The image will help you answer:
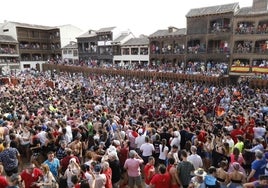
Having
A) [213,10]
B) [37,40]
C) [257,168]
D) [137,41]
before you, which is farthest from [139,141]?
→ [37,40]

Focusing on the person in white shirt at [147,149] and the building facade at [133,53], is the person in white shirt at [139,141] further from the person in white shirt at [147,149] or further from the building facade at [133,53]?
the building facade at [133,53]

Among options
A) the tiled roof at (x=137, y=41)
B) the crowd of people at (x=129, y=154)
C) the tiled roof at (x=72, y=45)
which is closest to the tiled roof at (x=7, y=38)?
the tiled roof at (x=72, y=45)

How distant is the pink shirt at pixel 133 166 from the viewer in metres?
7.09

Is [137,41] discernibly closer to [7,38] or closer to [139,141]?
[7,38]

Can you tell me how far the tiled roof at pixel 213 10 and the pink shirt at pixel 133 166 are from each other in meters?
30.7

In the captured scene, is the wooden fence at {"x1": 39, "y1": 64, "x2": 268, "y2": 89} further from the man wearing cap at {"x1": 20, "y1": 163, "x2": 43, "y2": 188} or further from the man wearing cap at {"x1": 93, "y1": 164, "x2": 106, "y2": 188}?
the man wearing cap at {"x1": 20, "y1": 163, "x2": 43, "y2": 188}

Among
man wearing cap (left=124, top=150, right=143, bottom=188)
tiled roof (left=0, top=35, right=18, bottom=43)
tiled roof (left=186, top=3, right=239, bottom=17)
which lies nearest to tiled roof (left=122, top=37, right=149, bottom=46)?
tiled roof (left=186, top=3, right=239, bottom=17)

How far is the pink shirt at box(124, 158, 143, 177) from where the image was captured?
7086 millimetres

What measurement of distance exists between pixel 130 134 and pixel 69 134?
239 cm

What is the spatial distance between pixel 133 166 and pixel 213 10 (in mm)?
32215

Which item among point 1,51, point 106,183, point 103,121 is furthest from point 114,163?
point 1,51

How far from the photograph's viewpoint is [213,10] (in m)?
33.9

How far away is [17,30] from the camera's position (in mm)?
53094

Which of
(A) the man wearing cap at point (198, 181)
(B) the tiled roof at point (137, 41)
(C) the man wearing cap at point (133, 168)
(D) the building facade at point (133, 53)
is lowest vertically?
(C) the man wearing cap at point (133, 168)
